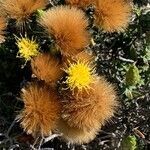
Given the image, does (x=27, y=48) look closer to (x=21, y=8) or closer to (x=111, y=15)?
(x=21, y=8)

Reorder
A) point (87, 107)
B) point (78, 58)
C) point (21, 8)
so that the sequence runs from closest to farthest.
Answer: point (87, 107)
point (78, 58)
point (21, 8)

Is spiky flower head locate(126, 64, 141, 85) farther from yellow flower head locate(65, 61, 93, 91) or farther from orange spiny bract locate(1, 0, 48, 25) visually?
orange spiny bract locate(1, 0, 48, 25)

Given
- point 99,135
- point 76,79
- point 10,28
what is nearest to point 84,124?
point 76,79

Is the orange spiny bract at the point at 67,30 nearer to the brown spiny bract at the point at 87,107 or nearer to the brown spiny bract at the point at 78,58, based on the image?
the brown spiny bract at the point at 78,58

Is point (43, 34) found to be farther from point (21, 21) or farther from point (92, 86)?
point (92, 86)

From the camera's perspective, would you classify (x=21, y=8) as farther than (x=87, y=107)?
Yes

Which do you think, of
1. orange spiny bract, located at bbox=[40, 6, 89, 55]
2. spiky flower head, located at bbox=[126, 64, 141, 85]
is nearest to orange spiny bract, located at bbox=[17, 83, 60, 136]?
orange spiny bract, located at bbox=[40, 6, 89, 55]

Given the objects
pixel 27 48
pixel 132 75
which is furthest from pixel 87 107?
pixel 27 48
